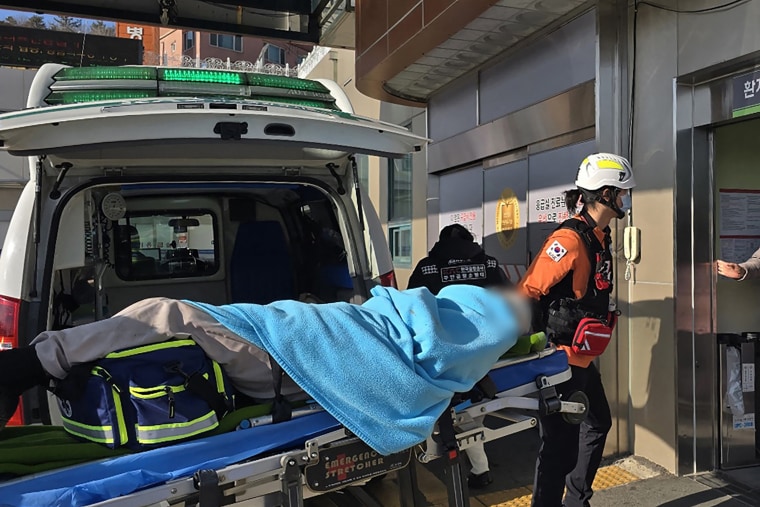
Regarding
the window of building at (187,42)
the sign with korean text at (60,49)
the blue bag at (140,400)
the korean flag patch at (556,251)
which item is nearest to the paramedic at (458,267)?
the korean flag patch at (556,251)

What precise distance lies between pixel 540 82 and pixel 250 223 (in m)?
2.92

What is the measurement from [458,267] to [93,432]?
2.70 m

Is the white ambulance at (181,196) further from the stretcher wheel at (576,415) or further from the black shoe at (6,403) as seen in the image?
the stretcher wheel at (576,415)

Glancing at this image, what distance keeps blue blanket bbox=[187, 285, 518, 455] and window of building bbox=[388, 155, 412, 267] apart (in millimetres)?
7425

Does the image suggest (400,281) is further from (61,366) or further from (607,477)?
(61,366)

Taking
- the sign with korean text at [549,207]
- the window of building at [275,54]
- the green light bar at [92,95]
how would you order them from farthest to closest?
the window of building at [275,54]
the sign with korean text at [549,207]
the green light bar at [92,95]

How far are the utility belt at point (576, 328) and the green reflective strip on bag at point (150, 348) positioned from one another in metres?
2.09

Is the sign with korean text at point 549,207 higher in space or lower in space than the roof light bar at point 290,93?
lower

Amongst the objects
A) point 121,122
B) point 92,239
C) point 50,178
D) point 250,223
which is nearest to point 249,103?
point 121,122

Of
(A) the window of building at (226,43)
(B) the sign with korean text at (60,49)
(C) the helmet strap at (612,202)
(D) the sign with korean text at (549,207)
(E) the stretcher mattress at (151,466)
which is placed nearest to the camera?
(E) the stretcher mattress at (151,466)

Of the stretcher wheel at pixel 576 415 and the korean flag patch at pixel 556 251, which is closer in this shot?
the stretcher wheel at pixel 576 415

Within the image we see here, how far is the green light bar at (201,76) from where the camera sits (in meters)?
3.45

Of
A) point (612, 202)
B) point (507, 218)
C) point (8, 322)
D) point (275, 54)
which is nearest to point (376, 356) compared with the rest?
point (8, 322)

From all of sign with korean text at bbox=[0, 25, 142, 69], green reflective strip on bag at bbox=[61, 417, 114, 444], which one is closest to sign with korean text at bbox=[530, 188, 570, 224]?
green reflective strip on bag at bbox=[61, 417, 114, 444]
